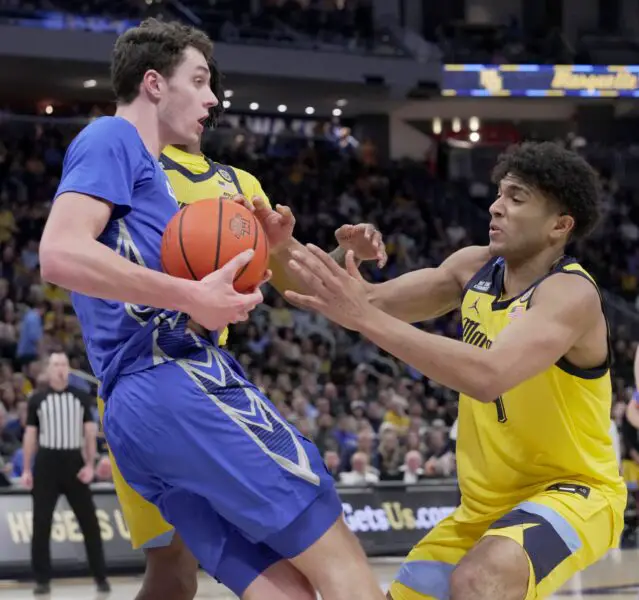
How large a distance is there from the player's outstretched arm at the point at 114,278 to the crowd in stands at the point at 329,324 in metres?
8.07

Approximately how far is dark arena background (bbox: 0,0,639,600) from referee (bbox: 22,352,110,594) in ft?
0.79

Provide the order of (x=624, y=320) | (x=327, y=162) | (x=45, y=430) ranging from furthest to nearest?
(x=327, y=162)
(x=624, y=320)
(x=45, y=430)

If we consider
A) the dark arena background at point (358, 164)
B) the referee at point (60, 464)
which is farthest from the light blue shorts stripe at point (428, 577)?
the referee at point (60, 464)

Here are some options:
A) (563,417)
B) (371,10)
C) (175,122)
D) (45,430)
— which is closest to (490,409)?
(563,417)

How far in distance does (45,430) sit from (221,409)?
6.77 meters

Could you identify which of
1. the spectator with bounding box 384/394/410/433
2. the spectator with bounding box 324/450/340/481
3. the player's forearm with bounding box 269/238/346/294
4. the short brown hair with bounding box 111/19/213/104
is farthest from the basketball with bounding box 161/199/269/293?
the spectator with bounding box 384/394/410/433

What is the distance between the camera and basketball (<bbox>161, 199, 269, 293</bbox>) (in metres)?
3.22

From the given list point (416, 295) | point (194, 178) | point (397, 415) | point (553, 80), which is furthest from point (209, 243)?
point (553, 80)

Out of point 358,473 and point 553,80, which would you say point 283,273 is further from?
point 553,80

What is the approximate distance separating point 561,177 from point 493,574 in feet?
4.42

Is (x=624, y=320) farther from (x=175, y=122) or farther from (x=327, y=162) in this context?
(x=175, y=122)

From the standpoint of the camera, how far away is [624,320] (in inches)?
847

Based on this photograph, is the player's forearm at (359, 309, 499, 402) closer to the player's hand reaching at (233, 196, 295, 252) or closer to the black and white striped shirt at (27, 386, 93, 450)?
the player's hand reaching at (233, 196, 295, 252)

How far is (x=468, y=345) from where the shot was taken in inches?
143
